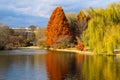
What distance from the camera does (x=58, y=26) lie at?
65.8 metres

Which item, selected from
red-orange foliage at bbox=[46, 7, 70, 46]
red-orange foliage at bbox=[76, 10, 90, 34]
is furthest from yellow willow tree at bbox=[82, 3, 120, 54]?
red-orange foliage at bbox=[76, 10, 90, 34]

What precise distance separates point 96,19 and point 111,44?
208 inches

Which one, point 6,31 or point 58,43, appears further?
point 6,31

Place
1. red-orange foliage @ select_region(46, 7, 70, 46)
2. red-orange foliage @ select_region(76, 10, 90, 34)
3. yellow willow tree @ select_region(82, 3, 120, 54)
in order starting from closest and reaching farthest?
yellow willow tree @ select_region(82, 3, 120, 54) → red-orange foliage @ select_region(46, 7, 70, 46) → red-orange foliage @ select_region(76, 10, 90, 34)

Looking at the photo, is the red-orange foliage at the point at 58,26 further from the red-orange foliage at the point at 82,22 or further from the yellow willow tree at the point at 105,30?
Answer: the yellow willow tree at the point at 105,30

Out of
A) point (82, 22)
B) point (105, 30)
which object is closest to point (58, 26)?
point (82, 22)

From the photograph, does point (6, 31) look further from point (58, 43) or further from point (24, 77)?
point (24, 77)

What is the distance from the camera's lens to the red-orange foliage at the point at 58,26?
6569 centimetres

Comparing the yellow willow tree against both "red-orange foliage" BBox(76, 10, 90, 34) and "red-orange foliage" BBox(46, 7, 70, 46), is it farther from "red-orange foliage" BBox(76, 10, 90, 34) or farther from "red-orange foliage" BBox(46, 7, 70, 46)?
"red-orange foliage" BBox(76, 10, 90, 34)

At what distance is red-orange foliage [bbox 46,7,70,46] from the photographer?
216 feet

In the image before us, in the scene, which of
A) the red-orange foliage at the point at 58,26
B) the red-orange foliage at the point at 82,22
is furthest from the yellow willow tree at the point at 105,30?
the red-orange foliage at the point at 82,22

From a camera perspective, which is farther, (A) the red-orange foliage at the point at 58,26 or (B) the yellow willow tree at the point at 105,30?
(A) the red-orange foliage at the point at 58,26

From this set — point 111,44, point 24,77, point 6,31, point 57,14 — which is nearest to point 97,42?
point 111,44

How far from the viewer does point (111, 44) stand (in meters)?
40.5
